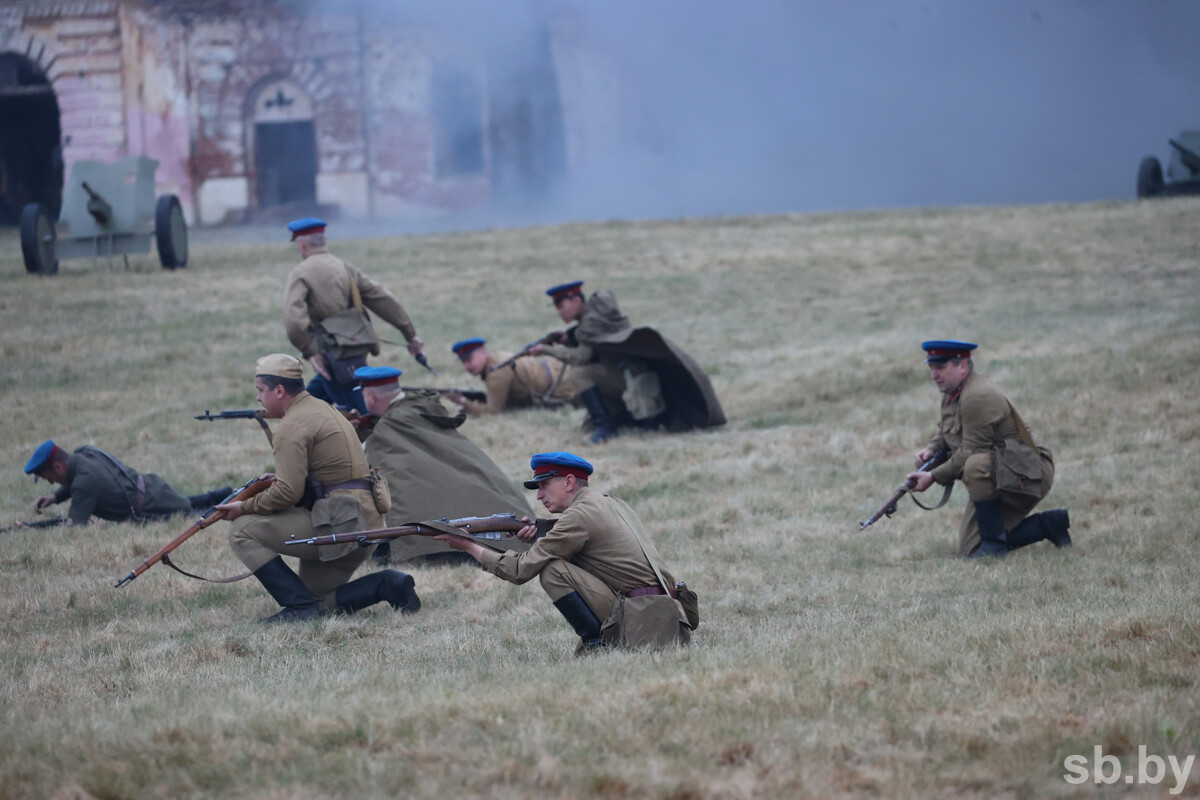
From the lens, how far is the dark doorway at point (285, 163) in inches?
1099

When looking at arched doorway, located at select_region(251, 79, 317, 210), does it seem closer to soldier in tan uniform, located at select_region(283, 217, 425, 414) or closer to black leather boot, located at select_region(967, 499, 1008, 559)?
soldier in tan uniform, located at select_region(283, 217, 425, 414)

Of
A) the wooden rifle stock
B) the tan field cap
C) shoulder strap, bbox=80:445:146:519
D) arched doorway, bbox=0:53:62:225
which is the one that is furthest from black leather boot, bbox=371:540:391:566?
arched doorway, bbox=0:53:62:225

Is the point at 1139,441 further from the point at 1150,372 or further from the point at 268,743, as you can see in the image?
the point at 268,743

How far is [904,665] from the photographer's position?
14.5 feet

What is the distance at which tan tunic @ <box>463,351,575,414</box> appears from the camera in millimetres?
11820

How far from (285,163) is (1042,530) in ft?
79.2

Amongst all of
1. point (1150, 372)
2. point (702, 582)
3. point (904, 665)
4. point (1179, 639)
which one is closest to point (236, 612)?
point (702, 582)

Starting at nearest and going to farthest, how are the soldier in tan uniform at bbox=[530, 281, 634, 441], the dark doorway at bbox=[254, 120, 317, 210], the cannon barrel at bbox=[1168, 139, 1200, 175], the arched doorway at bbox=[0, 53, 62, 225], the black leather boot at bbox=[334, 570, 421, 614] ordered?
the black leather boot at bbox=[334, 570, 421, 614] < the soldier in tan uniform at bbox=[530, 281, 634, 441] < the cannon barrel at bbox=[1168, 139, 1200, 175] < the dark doorway at bbox=[254, 120, 317, 210] < the arched doorway at bbox=[0, 53, 62, 225]

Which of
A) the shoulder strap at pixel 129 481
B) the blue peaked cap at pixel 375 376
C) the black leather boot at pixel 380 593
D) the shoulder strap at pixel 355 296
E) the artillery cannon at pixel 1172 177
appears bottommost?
the black leather boot at pixel 380 593

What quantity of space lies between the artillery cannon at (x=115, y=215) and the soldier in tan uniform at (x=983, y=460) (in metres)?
13.8

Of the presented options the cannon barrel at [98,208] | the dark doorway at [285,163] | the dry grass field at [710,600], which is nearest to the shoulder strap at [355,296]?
the dry grass field at [710,600]

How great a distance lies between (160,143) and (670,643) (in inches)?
986

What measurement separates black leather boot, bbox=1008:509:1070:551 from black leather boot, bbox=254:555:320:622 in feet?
12.6

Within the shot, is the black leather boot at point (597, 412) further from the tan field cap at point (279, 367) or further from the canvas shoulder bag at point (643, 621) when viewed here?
the canvas shoulder bag at point (643, 621)
